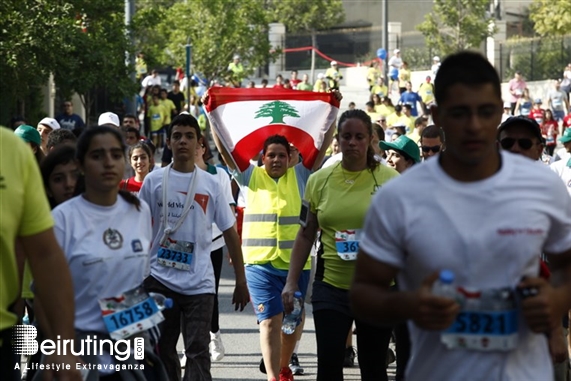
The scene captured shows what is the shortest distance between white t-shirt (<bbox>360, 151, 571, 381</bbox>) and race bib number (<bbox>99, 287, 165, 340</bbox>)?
7.05 ft

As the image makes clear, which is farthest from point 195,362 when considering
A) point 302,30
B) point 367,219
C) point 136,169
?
point 302,30

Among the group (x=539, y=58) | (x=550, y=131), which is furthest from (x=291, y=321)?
(x=539, y=58)

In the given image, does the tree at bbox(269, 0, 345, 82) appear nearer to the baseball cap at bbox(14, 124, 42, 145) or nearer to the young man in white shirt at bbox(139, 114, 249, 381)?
the baseball cap at bbox(14, 124, 42, 145)

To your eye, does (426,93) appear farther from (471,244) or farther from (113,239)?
(471,244)

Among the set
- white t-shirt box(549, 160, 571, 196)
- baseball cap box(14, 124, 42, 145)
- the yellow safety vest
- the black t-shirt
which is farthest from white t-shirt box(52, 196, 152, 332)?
the black t-shirt

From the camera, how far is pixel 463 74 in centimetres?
451

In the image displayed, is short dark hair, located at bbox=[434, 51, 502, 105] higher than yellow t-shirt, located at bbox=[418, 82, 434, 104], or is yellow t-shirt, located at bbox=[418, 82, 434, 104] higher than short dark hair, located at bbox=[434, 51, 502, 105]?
short dark hair, located at bbox=[434, 51, 502, 105]

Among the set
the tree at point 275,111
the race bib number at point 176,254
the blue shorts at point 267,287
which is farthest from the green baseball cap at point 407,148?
the race bib number at point 176,254

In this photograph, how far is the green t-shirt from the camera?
803 centimetres

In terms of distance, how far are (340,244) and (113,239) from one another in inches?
77.5

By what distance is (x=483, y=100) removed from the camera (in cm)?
446

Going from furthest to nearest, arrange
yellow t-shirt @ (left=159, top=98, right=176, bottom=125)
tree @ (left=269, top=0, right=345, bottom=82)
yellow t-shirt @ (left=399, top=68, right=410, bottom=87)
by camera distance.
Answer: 1. tree @ (left=269, top=0, right=345, bottom=82)
2. yellow t-shirt @ (left=399, top=68, right=410, bottom=87)
3. yellow t-shirt @ (left=159, top=98, right=176, bottom=125)

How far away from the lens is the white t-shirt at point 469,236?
14.4 feet

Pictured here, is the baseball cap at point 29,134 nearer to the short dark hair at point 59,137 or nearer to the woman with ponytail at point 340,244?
the short dark hair at point 59,137
